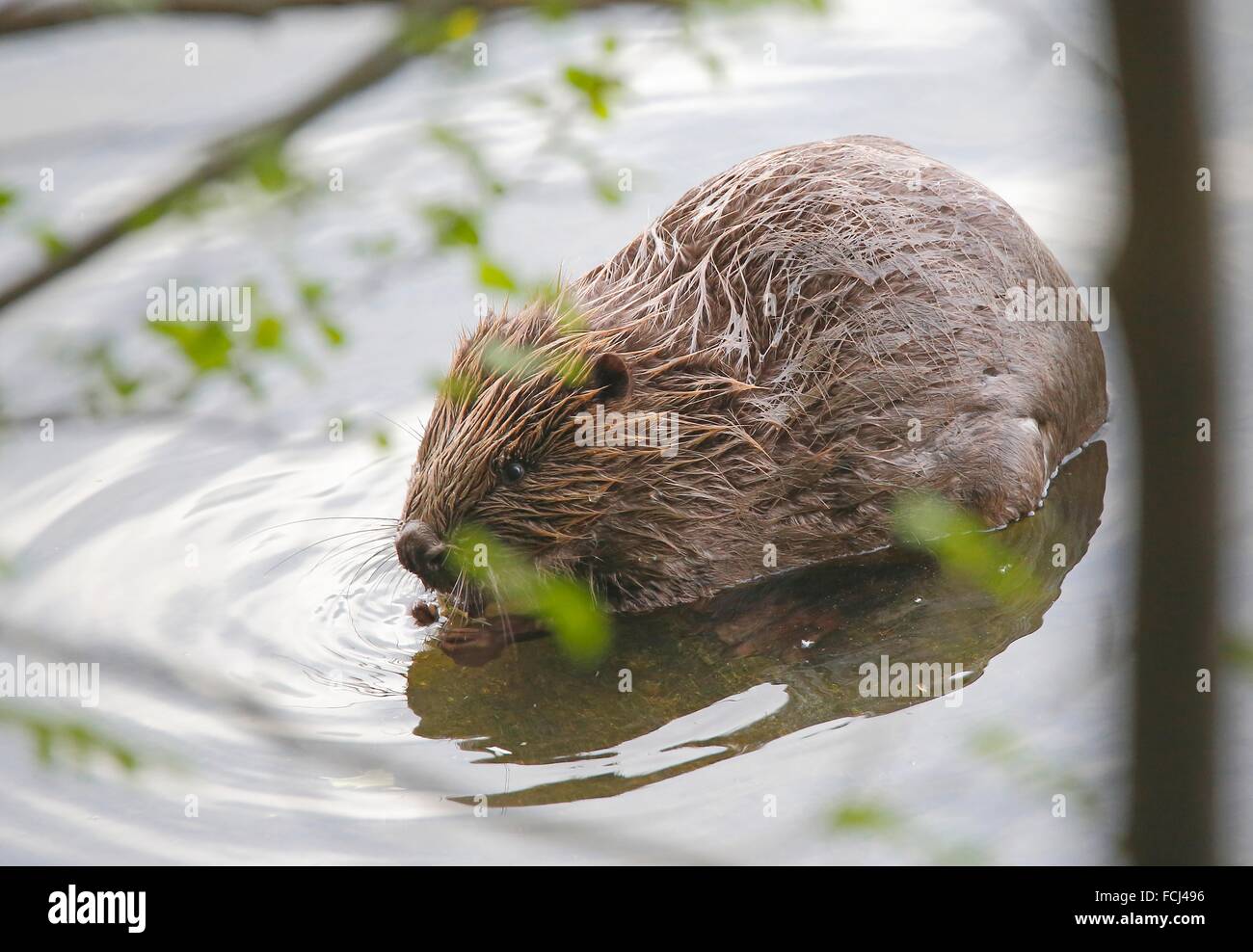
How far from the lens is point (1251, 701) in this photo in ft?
16.2

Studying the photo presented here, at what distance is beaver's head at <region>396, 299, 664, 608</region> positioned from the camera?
200 inches

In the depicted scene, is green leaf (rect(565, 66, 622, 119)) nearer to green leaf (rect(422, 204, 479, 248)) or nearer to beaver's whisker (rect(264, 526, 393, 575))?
green leaf (rect(422, 204, 479, 248))

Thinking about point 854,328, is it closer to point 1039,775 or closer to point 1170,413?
point 1039,775

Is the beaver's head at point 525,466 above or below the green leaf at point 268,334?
above

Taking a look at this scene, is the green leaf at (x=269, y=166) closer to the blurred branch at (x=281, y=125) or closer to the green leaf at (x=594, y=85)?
the blurred branch at (x=281, y=125)

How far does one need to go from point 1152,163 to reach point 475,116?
9.10m

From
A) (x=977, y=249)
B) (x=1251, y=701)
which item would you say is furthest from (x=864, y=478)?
(x=1251, y=701)

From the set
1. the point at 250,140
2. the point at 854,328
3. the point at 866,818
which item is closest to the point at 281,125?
the point at 250,140

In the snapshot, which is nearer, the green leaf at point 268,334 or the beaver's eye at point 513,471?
the green leaf at point 268,334

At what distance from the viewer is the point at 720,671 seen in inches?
205

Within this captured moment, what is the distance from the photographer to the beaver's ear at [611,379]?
16.6ft

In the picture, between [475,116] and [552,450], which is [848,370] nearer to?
[552,450]

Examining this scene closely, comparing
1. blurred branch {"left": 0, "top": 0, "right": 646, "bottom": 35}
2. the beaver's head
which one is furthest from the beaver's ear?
blurred branch {"left": 0, "top": 0, "right": 646, "bottom": 35}

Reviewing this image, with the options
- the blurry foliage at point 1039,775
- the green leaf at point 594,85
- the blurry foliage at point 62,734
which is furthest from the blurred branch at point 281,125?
the blurry foliage at point 1039,775
